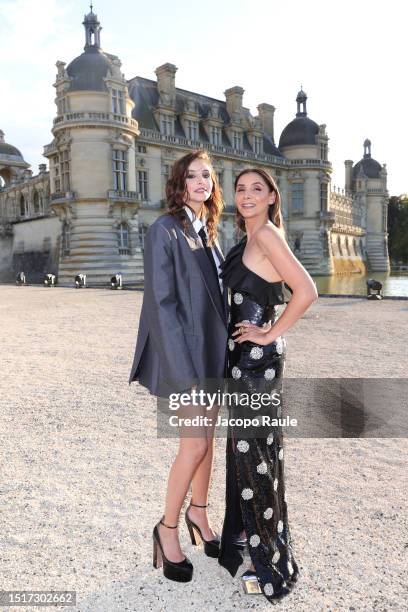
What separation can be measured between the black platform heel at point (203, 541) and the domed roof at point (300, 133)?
46676 millimetres

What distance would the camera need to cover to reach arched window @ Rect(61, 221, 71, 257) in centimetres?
3111

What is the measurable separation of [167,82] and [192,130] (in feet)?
12.5

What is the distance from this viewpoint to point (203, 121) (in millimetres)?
39844

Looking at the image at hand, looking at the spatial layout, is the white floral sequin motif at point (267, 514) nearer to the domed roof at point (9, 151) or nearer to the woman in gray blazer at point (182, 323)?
the woman in gray blazer at point (182, 323)

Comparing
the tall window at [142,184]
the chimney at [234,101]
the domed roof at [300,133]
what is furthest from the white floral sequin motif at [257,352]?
the domed roof at [300,133]

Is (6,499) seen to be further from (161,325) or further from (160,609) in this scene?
(161,325)

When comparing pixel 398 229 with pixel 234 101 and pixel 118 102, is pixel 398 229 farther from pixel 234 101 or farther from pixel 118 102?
pixel 118 102

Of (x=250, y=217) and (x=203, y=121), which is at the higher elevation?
(x=203, y=121)

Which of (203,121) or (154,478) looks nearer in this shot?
(154,478)

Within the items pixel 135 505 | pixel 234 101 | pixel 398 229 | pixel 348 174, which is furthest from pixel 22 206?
pixel 398 229

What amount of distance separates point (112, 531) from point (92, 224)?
2869 cm

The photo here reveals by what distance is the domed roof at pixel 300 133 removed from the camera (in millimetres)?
46156

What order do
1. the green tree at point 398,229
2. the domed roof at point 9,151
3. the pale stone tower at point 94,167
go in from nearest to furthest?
1. the pale stone tower at point 94,167
2. the domed roof at point 9,151
3. the green tree at point 398,229

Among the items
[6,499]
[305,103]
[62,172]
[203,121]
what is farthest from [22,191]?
[6,499]
